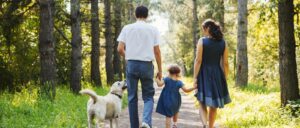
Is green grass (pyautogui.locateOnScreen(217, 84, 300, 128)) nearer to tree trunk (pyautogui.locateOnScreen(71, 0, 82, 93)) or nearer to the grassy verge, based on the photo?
the grassy verge

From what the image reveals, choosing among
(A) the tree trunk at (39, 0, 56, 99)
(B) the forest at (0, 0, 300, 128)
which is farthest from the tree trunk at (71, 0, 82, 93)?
(A) the tree trunk at (39, 0, 56, 99)

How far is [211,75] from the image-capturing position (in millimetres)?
7992

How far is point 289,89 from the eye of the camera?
32.7 ft

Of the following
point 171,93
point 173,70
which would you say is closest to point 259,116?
point 171,93

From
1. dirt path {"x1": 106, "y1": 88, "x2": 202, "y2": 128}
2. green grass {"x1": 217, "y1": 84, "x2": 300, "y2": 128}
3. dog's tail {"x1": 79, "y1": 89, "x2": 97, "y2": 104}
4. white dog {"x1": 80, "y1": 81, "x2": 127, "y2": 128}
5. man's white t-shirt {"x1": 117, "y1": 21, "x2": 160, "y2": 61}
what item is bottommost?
dirt path {"x1": 106, "y1": 88, "x2": 202, "y2": 128}

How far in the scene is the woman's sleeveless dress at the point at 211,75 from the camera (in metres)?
7.91

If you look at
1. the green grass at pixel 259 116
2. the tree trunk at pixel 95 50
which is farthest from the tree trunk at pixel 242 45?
the tree trunk at pixel 95 50

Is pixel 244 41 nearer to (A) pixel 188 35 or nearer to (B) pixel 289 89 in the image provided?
(B) pixel 289 89

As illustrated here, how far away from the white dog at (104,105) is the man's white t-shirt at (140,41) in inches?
37.5

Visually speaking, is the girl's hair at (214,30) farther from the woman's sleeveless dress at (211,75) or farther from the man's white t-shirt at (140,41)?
the man's white t-shirt at (140,41)

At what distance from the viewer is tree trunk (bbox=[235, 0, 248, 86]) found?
17438mm

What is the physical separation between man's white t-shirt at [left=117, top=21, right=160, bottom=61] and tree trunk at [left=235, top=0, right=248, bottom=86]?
416 inches

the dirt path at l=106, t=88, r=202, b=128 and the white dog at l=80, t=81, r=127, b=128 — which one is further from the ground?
the white dog at l=80, t=81, r=127, b=128

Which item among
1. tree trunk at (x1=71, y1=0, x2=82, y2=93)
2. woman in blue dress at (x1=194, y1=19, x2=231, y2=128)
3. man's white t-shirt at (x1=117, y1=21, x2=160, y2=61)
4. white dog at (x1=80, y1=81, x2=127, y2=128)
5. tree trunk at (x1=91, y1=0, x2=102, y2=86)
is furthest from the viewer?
tree trunk at (x1=91, y1=0, x2=102, y2=86)
